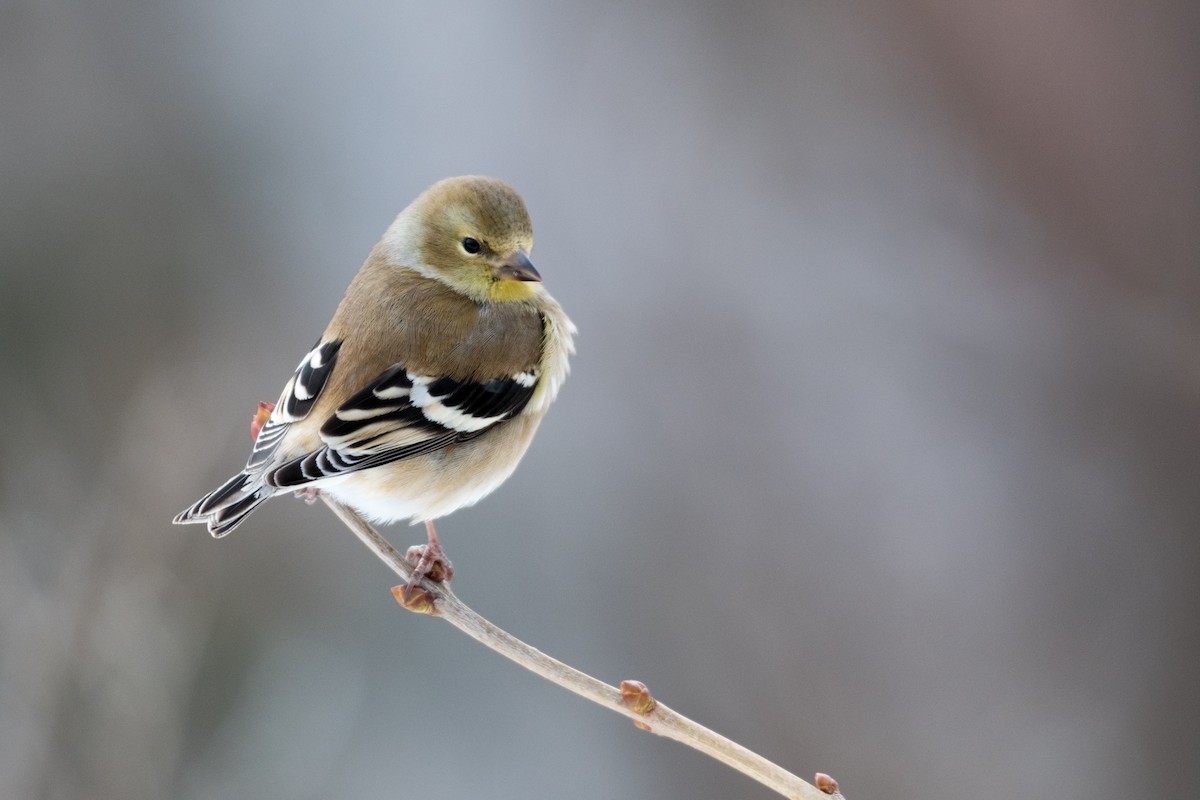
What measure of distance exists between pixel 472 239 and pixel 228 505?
1.72 ft

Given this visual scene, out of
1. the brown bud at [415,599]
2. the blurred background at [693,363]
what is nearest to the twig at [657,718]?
the brown bud at [415,599]

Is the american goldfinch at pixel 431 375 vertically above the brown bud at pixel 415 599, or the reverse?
the american goldfinch at pixel 431 375

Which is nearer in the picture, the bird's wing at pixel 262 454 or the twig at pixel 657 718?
the twig at pixel 657 718

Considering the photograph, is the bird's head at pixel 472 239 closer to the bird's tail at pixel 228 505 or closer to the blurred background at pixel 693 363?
the bird's tail at pixel 228 505

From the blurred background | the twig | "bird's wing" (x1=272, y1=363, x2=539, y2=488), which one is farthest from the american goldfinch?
the blurred background

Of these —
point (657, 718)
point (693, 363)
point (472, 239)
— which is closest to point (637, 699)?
point (657, 718)

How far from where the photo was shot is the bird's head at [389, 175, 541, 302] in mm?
1521

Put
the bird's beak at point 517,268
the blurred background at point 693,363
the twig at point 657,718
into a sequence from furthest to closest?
the blurred background at point 693,363 < the bird's beak at point 517,268 < the twig at point 657,718

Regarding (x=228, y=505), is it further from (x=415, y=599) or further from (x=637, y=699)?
(x=637, y=699)

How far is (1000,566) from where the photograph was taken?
9.34 feet

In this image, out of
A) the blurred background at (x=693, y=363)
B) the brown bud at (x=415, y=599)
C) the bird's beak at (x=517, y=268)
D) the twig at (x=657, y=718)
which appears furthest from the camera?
the blurred background at (x=693, y=363)

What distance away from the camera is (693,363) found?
9.41 ft

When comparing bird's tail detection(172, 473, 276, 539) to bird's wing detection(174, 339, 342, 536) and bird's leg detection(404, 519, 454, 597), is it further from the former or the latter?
bird's leg detection(404, 519, 454, 597)

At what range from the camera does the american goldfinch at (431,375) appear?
4.99 ft
